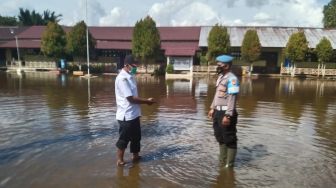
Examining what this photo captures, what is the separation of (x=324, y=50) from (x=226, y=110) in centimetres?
3188

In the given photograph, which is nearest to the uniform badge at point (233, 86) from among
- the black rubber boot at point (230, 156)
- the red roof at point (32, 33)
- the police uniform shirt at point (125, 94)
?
the black rubber boot at point (230, 156)

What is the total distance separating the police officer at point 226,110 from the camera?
578 cm

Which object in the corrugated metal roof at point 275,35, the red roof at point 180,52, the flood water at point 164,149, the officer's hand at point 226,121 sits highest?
the corrugated metal roof at point 275,35

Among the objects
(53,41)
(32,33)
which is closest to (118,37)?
(53,41)

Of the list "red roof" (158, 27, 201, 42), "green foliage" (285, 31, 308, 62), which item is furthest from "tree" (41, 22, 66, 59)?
"green foliage" (285, 31, 308, 62)

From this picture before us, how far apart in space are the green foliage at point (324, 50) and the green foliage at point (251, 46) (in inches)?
224

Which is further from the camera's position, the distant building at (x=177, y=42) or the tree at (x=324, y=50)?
the distant building at (x=177, y=42)

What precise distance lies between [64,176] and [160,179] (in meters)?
1.48

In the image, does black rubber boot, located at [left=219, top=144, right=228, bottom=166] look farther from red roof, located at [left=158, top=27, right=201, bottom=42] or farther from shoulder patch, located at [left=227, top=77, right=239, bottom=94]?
red roof, located at [left=158, top=27, right=201, bottom=42]

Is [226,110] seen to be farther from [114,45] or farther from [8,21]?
[8,21]

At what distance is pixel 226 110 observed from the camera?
5883 millimetres

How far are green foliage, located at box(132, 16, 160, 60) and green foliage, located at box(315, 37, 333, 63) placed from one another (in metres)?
15.5

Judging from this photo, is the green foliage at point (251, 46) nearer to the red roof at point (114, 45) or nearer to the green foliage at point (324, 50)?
the green foliage at point (324, 50)

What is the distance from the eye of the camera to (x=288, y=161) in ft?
21.6
